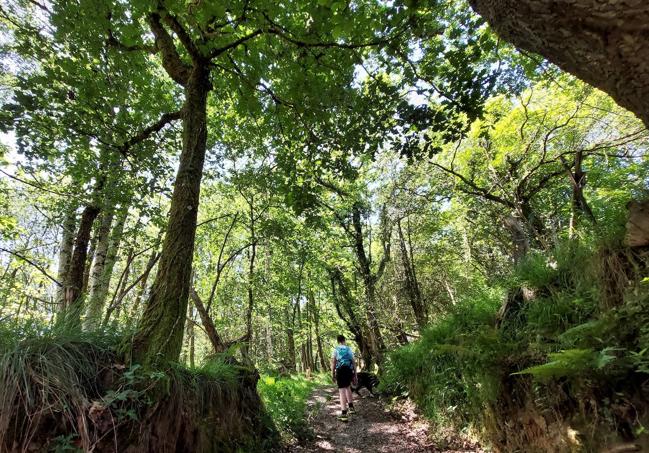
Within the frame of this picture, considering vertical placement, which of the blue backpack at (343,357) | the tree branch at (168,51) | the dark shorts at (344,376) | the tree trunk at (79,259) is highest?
the tree branch at (168,51)

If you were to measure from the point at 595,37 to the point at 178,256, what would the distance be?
3913 millimetres

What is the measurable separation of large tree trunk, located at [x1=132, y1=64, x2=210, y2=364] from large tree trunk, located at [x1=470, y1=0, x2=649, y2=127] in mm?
3618

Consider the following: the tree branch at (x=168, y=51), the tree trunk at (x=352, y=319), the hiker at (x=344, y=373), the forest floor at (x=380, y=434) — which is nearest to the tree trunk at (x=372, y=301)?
the tree trunk at (x=352, y=319)

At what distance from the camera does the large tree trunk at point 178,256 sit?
3.34m

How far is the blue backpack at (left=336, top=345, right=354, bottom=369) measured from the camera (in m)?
8.12

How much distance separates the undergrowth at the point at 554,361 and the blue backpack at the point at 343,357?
2.03m

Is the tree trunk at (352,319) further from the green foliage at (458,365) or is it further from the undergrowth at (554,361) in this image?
the undergrowth at (554,361)

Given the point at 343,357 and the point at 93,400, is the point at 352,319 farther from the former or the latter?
the point at 93,400

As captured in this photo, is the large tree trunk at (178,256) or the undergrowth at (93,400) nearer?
the undergrowth at (93,400)

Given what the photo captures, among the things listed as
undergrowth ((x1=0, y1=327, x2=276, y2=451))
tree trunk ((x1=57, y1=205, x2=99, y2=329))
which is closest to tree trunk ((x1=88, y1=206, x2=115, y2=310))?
tree trunk ((x1=57, y1=205, x2=99, y2=329))

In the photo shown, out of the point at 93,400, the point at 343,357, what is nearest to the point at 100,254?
the point at 93,400

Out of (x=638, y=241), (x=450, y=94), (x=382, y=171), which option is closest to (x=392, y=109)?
(x=450, y=94)

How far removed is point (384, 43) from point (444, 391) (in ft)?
18.1

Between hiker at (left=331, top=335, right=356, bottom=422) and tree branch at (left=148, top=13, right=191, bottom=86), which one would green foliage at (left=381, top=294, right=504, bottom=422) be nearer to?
hiker at (left=331, top=335, right=356, bottom=422)
